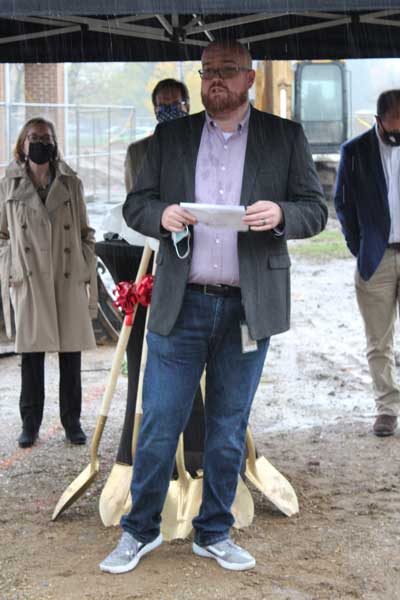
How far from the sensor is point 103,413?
5.29 metres

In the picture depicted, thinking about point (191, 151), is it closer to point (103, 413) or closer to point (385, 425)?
point (103, 413)

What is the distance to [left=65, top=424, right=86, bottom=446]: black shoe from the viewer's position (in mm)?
6954

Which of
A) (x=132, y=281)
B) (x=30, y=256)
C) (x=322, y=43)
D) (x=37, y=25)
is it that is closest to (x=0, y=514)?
(x=132, y=281)

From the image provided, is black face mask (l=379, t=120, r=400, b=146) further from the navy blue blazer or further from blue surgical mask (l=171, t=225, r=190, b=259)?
blue surgical mask (l=171, t=225, r=190, b=259)

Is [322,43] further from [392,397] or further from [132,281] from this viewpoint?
[392,397]

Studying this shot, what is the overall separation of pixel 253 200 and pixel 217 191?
152mm

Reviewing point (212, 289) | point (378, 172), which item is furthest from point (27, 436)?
point (212, 289)

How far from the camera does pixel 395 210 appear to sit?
23.2ft

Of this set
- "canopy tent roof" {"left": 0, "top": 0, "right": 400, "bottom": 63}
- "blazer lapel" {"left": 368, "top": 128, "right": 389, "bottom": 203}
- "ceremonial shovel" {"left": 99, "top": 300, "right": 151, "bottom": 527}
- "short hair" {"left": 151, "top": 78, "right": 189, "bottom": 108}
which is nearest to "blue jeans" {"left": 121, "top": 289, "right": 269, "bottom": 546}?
"ceremonial shovel" {"left": 99, "top": 300, "right": 151, "bottom": 527}

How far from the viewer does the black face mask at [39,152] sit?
6.70 meters

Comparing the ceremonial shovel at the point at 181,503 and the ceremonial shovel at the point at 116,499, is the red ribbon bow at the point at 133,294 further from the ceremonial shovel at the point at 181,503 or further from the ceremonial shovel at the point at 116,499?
the ceremonial shovel at the point at 181,503

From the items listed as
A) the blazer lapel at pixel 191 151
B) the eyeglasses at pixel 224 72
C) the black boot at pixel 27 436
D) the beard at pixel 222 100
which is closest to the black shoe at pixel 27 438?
the black boot at pixel 27 436

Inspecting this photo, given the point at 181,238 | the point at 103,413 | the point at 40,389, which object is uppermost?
the point at 181,238

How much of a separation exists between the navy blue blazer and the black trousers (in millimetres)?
1970
